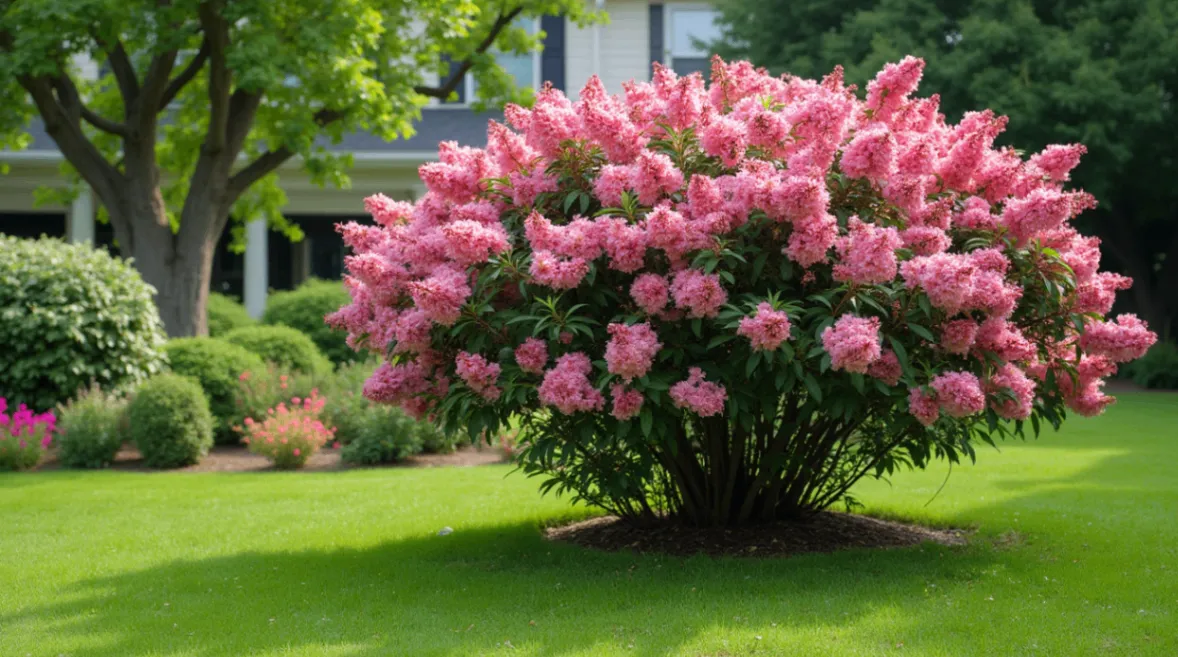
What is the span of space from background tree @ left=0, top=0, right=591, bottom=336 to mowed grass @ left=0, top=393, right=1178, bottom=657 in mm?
5495

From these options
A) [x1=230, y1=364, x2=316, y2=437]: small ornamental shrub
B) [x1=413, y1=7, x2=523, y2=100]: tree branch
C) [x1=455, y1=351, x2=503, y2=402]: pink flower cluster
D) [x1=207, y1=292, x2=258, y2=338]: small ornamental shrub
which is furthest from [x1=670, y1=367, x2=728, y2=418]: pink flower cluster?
[x1=207, y1=292, x2=258, y2=338]: small ornamental shrub

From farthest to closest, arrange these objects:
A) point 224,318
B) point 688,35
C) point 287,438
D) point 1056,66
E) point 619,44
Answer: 1. point 688,35
2. point 619,44
3. point 224,318
4. point 1056,66
5. point 287,438

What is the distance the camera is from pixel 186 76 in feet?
50.5

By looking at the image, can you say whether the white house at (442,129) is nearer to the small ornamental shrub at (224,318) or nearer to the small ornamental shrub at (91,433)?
the small ornamental shrub at (224,318)

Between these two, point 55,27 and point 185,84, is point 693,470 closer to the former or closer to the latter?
point 55,27

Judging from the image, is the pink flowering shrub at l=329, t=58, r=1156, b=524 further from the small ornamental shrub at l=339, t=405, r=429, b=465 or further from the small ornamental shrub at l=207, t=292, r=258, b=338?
the small ornamental shrub at l=207, t=292, r=258, b=338

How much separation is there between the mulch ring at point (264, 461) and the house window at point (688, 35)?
42.7 ft

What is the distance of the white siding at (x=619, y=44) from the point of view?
2366cm

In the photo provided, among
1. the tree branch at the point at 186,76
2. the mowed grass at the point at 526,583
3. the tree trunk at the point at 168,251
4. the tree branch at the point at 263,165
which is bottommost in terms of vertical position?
the mowed grass at the point at 526,583

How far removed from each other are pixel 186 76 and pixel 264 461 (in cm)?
562

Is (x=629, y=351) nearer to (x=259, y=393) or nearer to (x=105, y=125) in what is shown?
(x=259, y=393)

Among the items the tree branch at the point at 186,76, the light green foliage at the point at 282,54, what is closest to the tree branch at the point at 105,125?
the light green foliage at the point at 282,54

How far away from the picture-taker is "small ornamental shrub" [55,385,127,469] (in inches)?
467

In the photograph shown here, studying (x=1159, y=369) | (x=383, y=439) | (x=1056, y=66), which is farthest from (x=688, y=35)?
(x=383, y=439)
